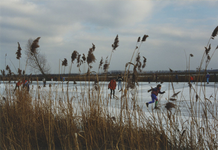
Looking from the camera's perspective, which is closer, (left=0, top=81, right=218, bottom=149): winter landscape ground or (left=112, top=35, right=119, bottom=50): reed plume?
(left=0, top=81, right=218, bottom=149): winter landscape ground

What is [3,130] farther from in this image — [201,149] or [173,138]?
[201,149]

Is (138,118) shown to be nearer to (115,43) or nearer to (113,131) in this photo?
(113,131)

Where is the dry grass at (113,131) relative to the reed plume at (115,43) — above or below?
below

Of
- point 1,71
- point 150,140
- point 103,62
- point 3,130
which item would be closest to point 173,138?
point 150,140

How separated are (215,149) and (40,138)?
8.56 ft

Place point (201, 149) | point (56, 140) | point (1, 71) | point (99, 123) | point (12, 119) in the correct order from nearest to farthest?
point (201, 149) < point (99, 123) < point (56, 140) < point (12, 119) < point (1, 71)

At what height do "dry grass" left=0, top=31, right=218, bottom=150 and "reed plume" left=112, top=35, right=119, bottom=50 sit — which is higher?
"reed plume" left=112, top=35, right=119, bottom=50

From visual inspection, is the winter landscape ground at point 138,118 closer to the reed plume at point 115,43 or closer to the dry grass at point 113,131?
the dry grass at point 113,131

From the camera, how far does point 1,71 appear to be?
15.4 ft

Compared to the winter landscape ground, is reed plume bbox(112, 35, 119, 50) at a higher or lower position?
higher

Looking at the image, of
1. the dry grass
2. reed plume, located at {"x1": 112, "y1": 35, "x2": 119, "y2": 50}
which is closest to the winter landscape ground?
the dry grass

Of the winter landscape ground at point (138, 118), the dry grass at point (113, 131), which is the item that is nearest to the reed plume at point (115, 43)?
the dry grass at point (113, 131)

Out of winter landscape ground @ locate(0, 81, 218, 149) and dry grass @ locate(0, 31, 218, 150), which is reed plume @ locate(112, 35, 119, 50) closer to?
dry grass @ locate(0, 31, 218, 150)

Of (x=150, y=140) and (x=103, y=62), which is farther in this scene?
(x=103, y=62)
